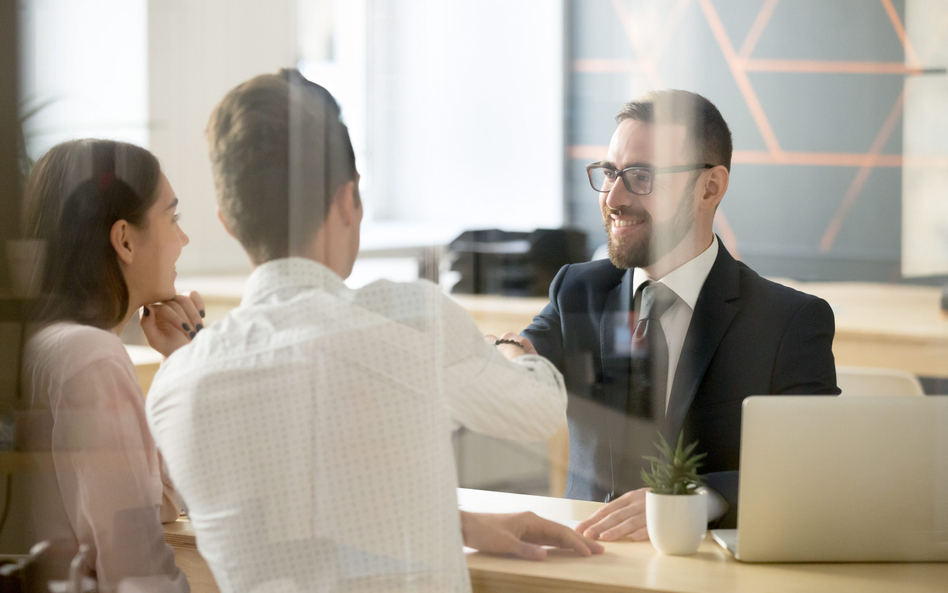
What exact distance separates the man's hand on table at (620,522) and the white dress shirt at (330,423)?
0.57 ft

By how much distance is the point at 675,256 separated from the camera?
1.40 metres

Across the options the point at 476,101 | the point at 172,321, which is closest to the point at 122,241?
the point at 172,321

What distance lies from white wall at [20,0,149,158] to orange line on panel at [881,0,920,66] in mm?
1229

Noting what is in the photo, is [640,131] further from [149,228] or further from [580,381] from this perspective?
[149,228]

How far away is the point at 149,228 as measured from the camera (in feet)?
4.71

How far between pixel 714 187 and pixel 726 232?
73mm

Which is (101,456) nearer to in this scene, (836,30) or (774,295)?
(774,295)

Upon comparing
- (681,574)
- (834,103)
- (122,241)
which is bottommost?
(681,574)

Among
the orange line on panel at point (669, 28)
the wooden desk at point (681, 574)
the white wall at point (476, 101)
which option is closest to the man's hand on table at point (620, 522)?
the wooden desk at point (681, 574)

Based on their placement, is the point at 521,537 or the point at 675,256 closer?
the point at 521,537

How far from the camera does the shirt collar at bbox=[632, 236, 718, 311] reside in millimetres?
1407

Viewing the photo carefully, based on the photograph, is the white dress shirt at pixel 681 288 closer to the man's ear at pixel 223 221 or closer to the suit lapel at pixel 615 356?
the suit lapel at pixel 615 356

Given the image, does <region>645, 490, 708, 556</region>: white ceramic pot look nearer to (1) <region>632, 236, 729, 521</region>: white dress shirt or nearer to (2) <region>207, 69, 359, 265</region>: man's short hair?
(1) <region>632, 236, 729, 521</region>: white dress shirt

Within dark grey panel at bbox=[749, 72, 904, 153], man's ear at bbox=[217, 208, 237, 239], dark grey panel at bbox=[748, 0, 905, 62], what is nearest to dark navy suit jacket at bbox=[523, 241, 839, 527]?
dark grey panel at bbox=[749, 72, 904, 153]
